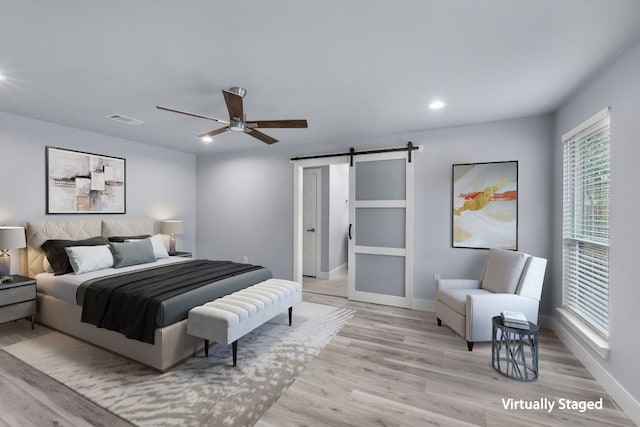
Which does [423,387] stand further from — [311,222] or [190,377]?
[311,222]

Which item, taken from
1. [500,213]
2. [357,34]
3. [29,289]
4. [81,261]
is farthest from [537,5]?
[29,289]

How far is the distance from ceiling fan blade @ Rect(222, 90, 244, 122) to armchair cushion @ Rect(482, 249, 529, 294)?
317cm

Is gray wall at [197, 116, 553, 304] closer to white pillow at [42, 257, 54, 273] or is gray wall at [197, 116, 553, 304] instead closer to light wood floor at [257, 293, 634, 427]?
light wood floor at [257, 293, 634, 427]

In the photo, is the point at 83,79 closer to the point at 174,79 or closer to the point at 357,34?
the point at 174,79

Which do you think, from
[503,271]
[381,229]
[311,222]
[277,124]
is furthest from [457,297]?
[311,222]

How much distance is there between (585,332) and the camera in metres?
2.49

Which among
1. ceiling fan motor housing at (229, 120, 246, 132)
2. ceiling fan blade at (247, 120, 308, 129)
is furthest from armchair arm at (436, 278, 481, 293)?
ceiling fan motor housing at (229, 120, 246, 132)

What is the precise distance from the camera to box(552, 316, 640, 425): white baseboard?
1.89 meters

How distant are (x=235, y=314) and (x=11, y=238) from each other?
284cm

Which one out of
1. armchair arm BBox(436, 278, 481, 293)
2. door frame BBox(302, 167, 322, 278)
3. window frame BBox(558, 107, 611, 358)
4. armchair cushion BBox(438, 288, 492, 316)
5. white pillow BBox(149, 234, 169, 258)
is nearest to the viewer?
window frame BBox(558, 107, 611, 358)

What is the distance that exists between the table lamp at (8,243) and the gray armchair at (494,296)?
16.0ft

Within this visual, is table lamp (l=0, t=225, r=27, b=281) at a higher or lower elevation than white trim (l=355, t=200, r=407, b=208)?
lower

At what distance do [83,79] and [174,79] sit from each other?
2.70 feet

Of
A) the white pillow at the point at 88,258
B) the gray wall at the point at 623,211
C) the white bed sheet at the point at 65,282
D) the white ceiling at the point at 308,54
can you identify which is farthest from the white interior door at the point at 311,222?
the gray wall at the point at 623,211
